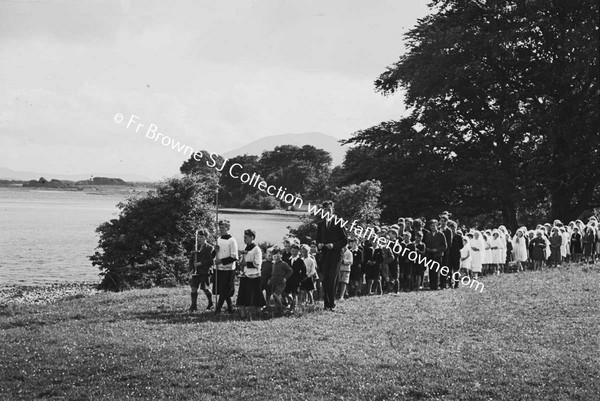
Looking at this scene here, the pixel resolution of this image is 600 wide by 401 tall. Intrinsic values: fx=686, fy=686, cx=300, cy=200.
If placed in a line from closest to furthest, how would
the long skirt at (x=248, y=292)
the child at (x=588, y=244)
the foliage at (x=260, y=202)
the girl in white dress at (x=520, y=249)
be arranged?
the long skirt at (x=248, y=292)
the girl in white dress at (x=520, y=249)
the child at (x=588, y=244)
the foliage at (x=260, y=202)

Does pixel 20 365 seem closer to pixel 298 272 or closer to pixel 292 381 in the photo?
pixel 292 381

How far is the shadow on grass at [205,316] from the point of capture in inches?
631

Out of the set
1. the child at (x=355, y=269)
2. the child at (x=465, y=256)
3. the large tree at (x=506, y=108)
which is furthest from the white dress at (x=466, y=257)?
the large tree at (x=506, y=108)

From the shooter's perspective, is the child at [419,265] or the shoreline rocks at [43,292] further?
the shoreline rocks at [43,292]

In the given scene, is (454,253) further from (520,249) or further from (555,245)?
(555,245)

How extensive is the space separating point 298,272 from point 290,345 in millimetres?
4817

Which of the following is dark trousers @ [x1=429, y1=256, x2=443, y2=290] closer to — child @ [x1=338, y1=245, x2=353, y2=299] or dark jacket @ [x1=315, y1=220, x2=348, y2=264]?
child @ [x1=338, y1=245, x2=353, y2=299]

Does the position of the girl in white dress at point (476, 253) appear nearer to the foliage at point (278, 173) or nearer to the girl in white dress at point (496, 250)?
the girl in white dress at point (496, 250)

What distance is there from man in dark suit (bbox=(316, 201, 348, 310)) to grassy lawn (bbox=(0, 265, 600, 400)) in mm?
539

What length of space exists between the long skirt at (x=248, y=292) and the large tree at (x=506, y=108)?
2433 cm

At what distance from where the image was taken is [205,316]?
1667 cm

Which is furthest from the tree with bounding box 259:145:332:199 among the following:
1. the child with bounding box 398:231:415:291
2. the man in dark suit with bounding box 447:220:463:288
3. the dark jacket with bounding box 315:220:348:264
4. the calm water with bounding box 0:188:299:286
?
the dark jacket with bounding box 315:220:348:264

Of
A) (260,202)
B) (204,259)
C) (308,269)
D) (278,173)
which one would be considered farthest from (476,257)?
(260,202)

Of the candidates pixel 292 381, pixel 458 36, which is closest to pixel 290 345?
pixel 292 381
